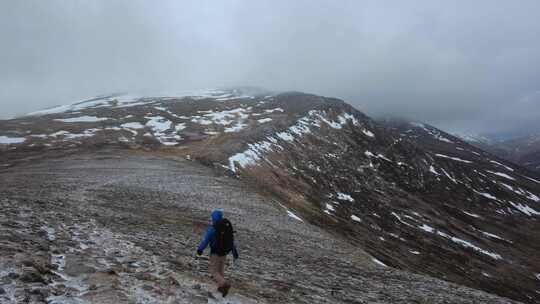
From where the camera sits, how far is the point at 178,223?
87.4 ft

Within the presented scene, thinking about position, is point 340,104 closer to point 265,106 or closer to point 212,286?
point 265,106

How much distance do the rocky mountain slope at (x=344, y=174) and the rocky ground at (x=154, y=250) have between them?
1059cm

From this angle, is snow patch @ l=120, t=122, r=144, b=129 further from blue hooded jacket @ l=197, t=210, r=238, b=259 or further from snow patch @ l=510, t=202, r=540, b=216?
snow patch @ l=510, t=202, r=540, b=216

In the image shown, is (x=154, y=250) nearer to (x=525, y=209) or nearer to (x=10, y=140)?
(x=10, y=140)

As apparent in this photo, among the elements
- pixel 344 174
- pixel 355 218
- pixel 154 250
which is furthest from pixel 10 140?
pixel 154 250

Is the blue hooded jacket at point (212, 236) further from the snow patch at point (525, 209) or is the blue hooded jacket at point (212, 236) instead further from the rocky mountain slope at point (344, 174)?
the snow patch at point (525, 209)

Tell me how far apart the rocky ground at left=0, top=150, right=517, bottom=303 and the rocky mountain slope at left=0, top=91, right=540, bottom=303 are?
10588 millimetres

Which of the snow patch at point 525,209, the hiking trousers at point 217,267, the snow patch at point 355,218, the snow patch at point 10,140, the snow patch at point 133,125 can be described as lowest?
the snow patch at point 525,209

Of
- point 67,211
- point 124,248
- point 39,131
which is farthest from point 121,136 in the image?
point 124,248

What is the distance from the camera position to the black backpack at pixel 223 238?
12.6m

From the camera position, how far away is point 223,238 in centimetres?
1270

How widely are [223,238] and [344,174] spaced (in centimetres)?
9049

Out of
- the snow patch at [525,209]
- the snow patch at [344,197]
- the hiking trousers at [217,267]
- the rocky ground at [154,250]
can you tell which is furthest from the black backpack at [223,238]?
the snow patch at [525,209]

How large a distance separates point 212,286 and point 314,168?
262ft
